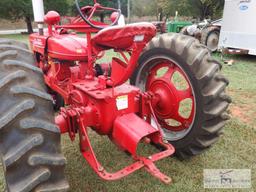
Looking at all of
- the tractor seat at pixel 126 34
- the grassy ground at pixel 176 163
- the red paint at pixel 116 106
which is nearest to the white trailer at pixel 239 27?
the grassy ground at pixel 176 163

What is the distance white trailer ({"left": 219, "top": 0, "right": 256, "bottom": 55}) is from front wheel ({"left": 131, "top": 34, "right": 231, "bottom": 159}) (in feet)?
23.0

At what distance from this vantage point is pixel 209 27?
34.9 feet

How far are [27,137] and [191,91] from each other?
1.52 m

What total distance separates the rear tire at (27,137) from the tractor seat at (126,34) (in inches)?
26.1

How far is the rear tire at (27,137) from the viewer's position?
5.39 feet

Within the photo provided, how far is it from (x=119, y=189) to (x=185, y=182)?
0.63 metres

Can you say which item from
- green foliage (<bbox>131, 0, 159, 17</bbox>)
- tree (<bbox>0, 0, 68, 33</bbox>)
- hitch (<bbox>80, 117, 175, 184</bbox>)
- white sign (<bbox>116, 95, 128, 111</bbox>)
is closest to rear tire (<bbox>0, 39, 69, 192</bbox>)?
hitch (<bbox>80, 117, 175, 184</bbox>)


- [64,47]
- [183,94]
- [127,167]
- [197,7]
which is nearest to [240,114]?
[183,94]

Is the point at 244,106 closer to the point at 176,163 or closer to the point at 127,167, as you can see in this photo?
the point at 176,163

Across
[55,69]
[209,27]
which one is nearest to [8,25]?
[209,27]

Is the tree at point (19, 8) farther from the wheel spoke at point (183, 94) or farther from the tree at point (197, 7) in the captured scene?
the wheel spoke at point (183, 94)

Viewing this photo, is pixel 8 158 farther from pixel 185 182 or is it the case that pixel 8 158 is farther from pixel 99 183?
pixel 185 182

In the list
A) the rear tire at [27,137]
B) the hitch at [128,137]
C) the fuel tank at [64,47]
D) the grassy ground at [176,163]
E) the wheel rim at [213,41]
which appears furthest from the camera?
the wheel rim at [213,41]

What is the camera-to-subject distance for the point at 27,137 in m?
1.66
